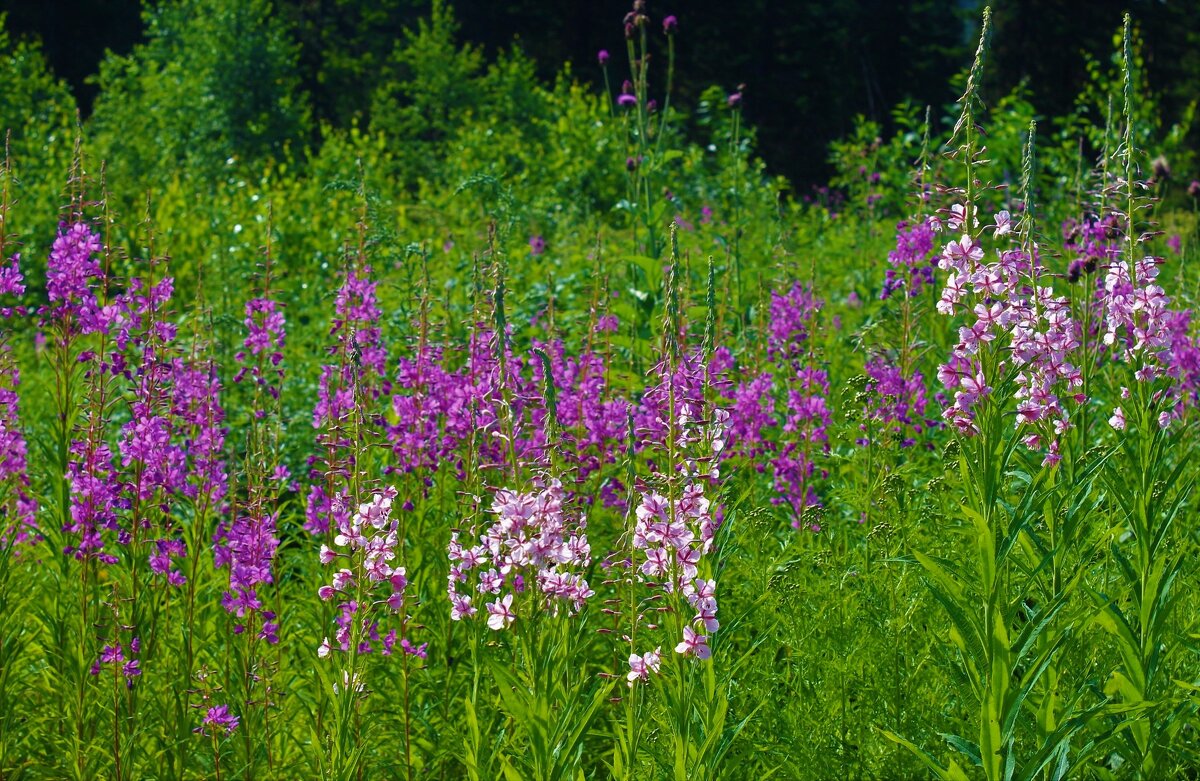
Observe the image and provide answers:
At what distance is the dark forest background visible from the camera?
2764cm

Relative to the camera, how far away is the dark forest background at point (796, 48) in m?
27.6

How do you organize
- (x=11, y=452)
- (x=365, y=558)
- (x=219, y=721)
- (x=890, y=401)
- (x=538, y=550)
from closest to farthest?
(x=538, y=550), (x=365, y=558), (x=219, y=721), (x=11, y=452), (x=890, y=401)

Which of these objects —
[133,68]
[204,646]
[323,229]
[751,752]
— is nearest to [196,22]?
[133,68]

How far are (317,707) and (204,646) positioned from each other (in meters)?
0.56

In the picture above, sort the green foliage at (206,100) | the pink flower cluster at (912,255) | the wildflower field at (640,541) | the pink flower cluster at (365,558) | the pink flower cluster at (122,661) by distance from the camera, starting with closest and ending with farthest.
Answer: the wildflower field at (640,541)
the pink flower cluster at (365,558)
the pink flower cluster at (122,661)
the pink flower cluster at (912,255)
the green foliage at (206,100)

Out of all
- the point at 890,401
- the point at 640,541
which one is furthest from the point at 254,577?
the point at 890,401

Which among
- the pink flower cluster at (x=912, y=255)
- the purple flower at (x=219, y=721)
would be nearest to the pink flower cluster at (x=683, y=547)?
the purple flower at (x=219, y=721)

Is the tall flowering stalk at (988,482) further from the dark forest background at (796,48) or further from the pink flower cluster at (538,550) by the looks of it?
the dark forest background at (796,48)

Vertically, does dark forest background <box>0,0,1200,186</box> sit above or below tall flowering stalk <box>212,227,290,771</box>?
above

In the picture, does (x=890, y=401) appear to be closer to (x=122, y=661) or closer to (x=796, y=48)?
(x=122, y=661)

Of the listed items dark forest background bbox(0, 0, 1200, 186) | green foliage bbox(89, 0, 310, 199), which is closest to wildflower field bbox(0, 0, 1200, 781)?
green foliage bbox(89, 0, 310, 199)

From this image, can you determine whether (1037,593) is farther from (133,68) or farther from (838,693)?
(133,68)

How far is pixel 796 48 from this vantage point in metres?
29.1

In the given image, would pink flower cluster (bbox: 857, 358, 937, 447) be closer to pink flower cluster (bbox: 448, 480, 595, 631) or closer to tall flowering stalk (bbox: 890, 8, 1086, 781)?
tall flowering stalk (bbox: 890, 8, 1086, 781)
